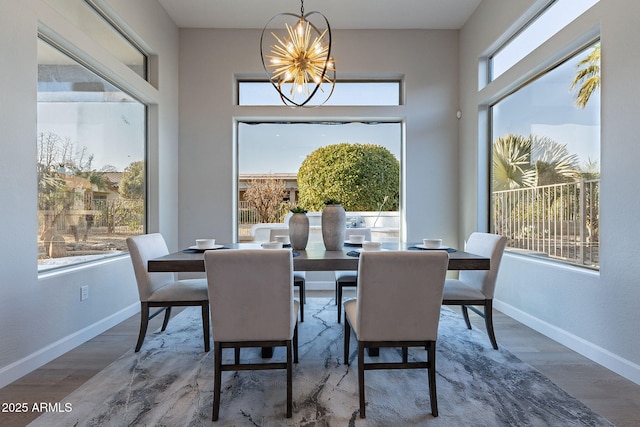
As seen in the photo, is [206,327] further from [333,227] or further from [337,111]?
[337,111]

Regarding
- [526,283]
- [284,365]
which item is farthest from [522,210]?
[284,365]

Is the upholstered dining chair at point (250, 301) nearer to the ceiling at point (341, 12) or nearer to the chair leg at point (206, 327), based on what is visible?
the chair leg at point (206, 327)

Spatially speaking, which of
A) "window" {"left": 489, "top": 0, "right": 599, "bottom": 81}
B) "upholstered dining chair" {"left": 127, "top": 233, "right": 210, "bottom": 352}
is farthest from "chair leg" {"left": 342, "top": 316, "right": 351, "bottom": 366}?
"window" {"left": 489, "top": 0, "right": 599, "bottom": 81}

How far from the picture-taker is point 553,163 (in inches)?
114

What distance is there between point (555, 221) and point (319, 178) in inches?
104

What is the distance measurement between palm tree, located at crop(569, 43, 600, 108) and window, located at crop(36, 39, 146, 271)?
3849 millimetres

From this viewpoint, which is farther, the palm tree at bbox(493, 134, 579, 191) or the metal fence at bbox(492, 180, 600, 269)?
the palm tree at bbox(493, 134, 579, 191)

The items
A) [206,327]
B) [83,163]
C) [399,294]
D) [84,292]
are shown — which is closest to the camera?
[399,294]

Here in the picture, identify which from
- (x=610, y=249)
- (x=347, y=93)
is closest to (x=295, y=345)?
(x=610, y=249)

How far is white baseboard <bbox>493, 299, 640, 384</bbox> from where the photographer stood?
2088 mm

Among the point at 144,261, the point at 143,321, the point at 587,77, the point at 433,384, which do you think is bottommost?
the point at 433,384

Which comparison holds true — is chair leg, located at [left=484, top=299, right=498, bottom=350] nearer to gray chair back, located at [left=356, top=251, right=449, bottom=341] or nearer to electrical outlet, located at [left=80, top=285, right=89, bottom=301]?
gray chair back, located at [left=356, top=251, right=449, bottom=341]

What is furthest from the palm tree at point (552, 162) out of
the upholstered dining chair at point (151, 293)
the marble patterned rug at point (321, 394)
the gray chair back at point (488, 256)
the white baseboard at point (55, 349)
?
the white baseboard at point (55, 349)

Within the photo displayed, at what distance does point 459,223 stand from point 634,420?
9.01 feet
